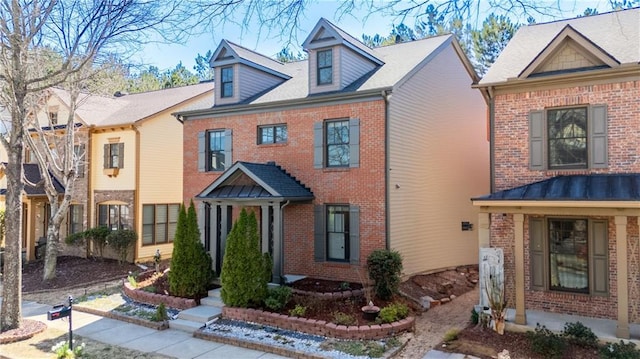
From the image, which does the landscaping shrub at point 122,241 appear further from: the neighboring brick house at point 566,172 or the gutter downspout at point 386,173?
the neighboring brick house at point 566,172

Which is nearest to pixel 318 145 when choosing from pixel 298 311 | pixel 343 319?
pixel 298 311

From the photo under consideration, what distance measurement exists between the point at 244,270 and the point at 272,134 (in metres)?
6.07

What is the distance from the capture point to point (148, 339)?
9.95 meters

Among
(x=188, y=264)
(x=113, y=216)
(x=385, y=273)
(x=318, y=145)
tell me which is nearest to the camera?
(x=385, y=273)

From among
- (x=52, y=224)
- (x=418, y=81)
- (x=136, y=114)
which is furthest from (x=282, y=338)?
(x=136, y=114)

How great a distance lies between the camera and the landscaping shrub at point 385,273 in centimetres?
1175

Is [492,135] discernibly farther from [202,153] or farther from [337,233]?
[202,153]

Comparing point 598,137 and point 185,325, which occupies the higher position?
point 598,137

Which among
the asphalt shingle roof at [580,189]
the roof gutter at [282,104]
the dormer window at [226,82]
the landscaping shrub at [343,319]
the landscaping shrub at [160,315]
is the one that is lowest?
the landscaping shrub at [160,315]

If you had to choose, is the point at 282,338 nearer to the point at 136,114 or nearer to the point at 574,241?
the point at 574,241

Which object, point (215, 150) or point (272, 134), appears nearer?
point (272, 134)

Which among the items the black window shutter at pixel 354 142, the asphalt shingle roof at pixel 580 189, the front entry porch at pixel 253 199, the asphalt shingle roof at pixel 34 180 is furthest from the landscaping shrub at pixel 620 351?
the asphalt shingle roof at pixel 34 180

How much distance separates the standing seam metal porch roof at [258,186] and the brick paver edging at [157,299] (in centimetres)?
323

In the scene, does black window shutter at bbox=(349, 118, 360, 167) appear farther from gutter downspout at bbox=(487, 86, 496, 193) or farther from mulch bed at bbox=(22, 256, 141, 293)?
mulch bed at bbox=(22, 256, 141, 293)
